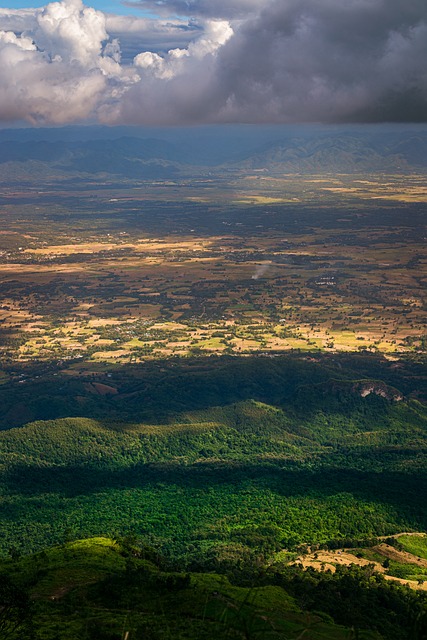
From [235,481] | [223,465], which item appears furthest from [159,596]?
[223,465]

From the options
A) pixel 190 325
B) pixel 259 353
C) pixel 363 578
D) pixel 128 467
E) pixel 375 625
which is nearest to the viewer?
pixel 375 625

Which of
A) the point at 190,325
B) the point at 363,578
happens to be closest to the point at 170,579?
the point at 363,578

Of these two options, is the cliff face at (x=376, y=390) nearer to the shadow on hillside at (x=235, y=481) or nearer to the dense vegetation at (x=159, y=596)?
the shadow on hillside at (x=235, y=481)

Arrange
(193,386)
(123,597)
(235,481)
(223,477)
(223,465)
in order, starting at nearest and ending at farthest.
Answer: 1. (123,597)
2. (235,481)
3. (223,477)
4. (223,465)
5. (193,386)

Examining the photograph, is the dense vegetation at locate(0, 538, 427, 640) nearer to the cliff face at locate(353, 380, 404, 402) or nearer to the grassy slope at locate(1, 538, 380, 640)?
the grassy slope at locate(1, 538, 380, 640)

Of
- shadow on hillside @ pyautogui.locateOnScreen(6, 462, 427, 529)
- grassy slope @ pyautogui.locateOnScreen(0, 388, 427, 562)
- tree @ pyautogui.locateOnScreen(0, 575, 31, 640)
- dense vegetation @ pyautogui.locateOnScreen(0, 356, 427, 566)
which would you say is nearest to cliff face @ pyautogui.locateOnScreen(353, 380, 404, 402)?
dense vegetation @ pyautogui.locateOnScreen(0, 356, 427, 566)

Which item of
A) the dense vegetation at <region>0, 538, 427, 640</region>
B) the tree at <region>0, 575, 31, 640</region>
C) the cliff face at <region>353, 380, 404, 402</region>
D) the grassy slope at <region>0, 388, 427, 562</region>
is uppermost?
the tree at <region>0, 575, 31, 640</region>

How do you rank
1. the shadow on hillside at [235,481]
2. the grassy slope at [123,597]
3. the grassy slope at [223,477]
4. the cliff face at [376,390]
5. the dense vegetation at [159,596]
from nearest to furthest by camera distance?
the grassy slope at [123,597]
the dense vegetation at [159,596]
the grassy slope at [223,477]
the shadow on hillside at [235,481]
the cliff face at [376,390]

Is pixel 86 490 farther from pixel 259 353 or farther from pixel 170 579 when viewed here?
pixel 259 353

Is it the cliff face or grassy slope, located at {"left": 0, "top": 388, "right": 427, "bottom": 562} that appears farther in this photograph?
the cliff face

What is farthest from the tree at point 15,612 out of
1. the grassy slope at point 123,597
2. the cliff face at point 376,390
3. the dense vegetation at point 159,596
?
the cliff face at point 376,390

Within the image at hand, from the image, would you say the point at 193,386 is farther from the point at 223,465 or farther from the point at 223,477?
the point at 223,477
